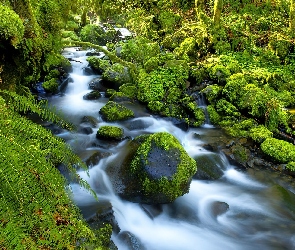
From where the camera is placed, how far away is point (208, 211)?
519 centimetres

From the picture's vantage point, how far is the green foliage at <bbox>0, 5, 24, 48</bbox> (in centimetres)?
267

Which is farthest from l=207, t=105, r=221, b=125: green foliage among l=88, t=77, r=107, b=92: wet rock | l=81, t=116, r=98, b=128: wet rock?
l=88, t=77, r=107, b=92: wet rock

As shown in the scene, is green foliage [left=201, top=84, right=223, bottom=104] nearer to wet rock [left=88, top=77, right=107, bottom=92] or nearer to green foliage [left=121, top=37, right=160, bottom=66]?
green foliage [left=121, top=37, right=160, bottom=66]

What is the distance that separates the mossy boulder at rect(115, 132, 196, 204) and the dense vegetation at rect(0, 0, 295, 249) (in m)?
1.25

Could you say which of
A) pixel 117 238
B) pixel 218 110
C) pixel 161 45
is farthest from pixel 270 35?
pixel 117 238

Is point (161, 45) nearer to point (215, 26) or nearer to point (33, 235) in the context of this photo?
point (215, 26)

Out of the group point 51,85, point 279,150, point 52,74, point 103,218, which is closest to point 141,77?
point 51,85

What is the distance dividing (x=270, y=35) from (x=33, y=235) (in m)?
11.7

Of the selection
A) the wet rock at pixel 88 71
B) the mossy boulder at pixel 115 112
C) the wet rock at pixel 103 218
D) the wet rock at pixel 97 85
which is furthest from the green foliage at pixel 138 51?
the wet rock at pixel 103 218

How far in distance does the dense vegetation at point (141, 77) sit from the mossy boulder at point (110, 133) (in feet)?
5.23

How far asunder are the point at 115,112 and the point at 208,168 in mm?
2739

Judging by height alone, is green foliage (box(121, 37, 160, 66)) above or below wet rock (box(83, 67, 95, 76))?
above

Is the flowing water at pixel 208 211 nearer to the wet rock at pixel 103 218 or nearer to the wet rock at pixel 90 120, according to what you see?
the wet rock at pixel 103 218

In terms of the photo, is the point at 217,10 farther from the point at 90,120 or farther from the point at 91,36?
the point at 90,120
